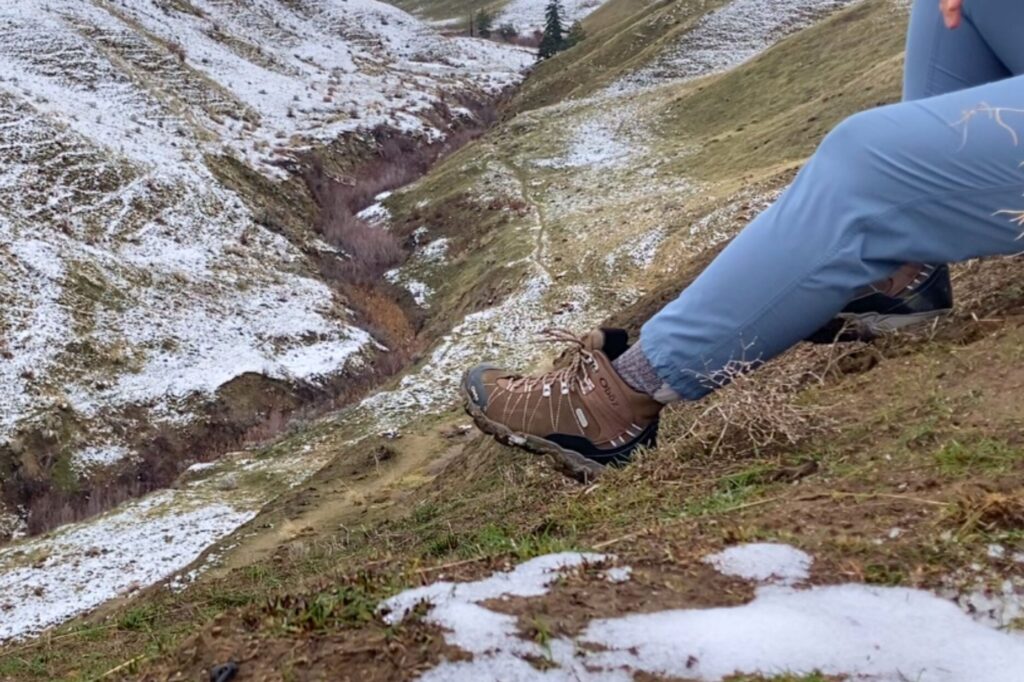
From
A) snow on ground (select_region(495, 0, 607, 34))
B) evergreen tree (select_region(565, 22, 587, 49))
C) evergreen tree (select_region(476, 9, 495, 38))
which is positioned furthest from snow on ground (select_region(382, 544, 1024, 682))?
evergreen tree (select_region(476, 9, 495, 38))

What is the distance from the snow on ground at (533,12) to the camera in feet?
240

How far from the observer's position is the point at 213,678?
1.82 meters

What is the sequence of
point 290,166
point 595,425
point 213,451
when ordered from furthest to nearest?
point 290,166 < point 213,451 < point 595,425

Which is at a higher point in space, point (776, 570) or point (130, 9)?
point (130, 9)

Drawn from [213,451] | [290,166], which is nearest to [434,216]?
[290,166]

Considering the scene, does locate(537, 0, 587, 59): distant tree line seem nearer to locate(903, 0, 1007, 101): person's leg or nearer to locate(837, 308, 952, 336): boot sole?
locate(903, 0, 1007, 101): person's leg

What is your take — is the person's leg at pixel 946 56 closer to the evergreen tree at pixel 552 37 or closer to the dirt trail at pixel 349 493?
the dirt trail at pixel 349 493

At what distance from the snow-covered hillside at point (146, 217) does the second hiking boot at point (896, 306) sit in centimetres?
1456

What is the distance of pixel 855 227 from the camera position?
2.42 m

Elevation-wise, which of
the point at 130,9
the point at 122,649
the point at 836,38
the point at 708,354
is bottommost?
the point at 122,649

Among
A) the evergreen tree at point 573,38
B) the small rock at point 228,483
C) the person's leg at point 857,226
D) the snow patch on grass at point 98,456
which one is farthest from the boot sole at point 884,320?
the evergreen tree at point 573,38

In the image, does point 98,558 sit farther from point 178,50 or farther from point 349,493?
point 178,50

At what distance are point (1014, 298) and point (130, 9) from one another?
40790 mm

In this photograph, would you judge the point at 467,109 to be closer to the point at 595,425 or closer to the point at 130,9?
the point at 130,9
